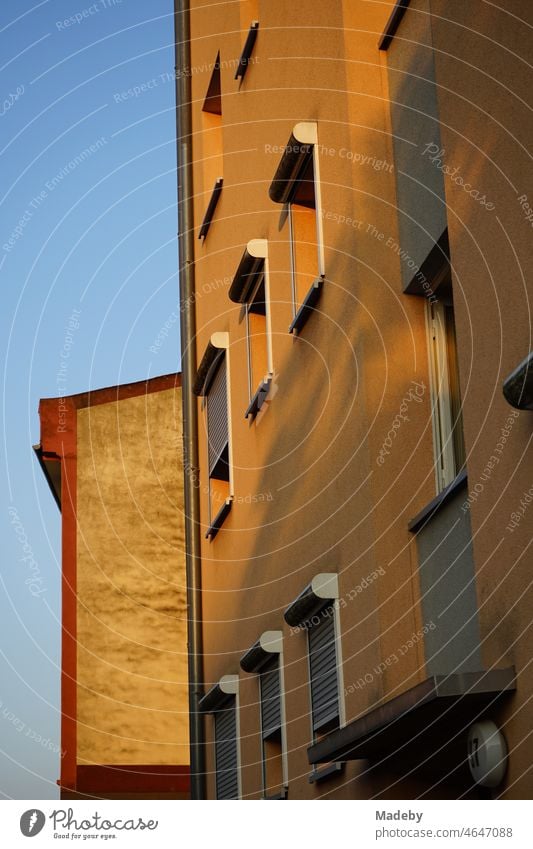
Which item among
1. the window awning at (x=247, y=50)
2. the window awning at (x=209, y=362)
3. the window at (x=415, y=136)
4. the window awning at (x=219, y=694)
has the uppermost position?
the window awning at (x=247, y=50)

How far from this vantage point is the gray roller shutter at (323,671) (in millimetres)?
7914

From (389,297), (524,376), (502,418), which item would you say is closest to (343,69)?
(389,297)

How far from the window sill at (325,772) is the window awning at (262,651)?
1.27 meters

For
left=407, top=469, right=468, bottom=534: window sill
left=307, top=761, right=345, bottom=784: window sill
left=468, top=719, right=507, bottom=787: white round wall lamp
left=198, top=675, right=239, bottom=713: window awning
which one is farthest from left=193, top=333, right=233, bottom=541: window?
left=468, top=719, right=507, bottom=787: white round wall lamp

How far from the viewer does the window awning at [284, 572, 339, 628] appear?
7.82 m

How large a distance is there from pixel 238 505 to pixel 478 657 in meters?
5.76

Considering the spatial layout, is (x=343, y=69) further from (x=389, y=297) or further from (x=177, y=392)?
(x=177, y=392)

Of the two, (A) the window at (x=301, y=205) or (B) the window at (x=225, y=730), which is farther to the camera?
(B) the window at (x=225, y=730)

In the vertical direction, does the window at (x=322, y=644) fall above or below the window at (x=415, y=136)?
below

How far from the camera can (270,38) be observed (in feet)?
35.1

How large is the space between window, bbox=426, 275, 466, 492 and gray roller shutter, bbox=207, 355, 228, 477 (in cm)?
503

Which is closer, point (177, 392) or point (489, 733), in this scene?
point (489, 733)

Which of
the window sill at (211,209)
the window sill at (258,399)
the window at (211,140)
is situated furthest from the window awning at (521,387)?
the window at (211,140)

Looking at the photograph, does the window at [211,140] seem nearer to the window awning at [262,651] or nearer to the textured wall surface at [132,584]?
the window awning at [262,651]
